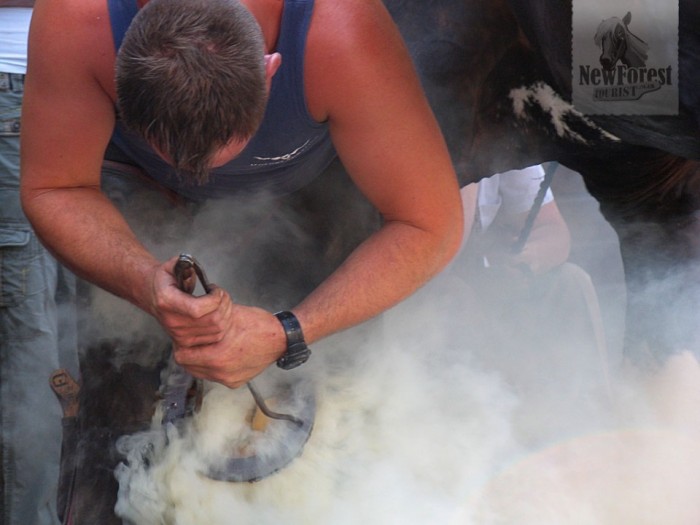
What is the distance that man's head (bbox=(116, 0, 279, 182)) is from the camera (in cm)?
116

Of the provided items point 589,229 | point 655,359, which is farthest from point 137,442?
point 589,229

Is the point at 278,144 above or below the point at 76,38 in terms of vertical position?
below

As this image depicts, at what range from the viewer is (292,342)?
4.50 ft

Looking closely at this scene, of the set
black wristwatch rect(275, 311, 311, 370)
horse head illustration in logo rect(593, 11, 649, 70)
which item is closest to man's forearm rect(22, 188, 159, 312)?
black wristwatch rect(275, 311, 311, 370)

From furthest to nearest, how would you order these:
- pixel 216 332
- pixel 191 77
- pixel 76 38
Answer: pixel 76 38
pixel 216 332
pixel 191 77

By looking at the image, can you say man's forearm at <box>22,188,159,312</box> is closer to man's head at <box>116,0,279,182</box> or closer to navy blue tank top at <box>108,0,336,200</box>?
navy blue tank top at <box>108,0,336,200</box>

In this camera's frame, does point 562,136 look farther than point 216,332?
Yes

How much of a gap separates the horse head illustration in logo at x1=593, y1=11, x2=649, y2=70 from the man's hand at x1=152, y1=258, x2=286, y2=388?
2.04 ft

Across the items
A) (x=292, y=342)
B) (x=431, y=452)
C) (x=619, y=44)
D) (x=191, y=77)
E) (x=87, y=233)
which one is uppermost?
(x=191, y=77)

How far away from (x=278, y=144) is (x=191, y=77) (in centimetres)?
36

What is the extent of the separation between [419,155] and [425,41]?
0.40 metres

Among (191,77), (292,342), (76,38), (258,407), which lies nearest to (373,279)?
(292,342)

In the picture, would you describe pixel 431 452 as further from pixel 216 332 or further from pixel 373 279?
pixel 216 332

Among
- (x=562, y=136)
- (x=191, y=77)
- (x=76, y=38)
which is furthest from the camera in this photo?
(x=562, y=136)
